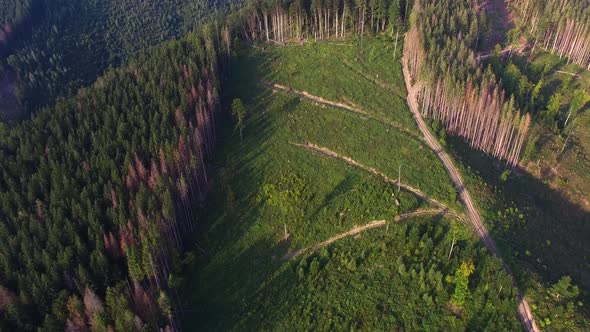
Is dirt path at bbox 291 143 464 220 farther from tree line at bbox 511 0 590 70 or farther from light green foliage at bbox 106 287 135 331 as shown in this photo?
tree line at bbox 511 0 590 70

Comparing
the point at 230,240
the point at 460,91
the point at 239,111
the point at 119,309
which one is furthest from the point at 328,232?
the point at 460,91

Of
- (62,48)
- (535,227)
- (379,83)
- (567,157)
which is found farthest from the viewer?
(62,48)

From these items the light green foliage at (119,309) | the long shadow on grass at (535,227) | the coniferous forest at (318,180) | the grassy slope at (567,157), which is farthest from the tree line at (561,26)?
the light green foliage at (119,309)

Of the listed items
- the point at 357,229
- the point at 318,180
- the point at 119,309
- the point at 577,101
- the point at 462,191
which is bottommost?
the point at 357,229

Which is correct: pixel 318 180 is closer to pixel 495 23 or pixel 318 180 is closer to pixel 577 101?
pixel 577 101

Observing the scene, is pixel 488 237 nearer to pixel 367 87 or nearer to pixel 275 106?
pixel 367 87

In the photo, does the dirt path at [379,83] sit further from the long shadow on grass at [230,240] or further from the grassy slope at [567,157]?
the grassy slope at [567,157]
